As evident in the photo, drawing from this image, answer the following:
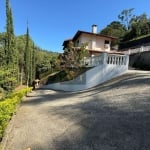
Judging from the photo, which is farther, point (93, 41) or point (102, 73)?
point (93, 41)

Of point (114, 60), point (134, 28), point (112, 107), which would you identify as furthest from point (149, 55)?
point (134, 28)

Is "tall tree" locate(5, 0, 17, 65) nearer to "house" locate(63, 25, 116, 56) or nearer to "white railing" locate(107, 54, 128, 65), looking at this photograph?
"white railing" locate(107, 54, 128, 65)

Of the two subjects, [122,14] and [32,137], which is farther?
[122,14]

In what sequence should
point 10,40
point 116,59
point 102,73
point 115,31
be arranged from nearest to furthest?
point 102,73
point 116,59
point 10,40
point 115,31

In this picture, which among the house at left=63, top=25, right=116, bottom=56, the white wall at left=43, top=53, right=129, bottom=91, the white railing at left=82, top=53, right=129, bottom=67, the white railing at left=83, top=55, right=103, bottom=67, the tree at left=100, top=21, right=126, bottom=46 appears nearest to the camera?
the white railing at left=82, top=53, right=129, bottom=67

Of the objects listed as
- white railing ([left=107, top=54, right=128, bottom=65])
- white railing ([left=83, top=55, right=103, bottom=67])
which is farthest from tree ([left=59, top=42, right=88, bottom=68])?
white railing ([left=107, top=54, right=128, bottom=65])

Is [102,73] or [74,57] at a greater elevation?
[74,57]

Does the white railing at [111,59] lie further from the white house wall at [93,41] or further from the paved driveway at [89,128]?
the white house wall at [93,41]

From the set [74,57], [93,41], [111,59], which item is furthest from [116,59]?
[93,41]

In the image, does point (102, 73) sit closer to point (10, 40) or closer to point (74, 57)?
point (74, 57)

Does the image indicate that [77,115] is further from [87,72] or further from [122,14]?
[122,14]

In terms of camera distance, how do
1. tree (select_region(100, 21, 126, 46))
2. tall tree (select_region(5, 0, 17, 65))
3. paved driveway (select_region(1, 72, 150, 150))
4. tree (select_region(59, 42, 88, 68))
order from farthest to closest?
tree (select_region(100, 21, 126, 46)) → tree (select_region(59, 42, 88, 68)) → tall tree (select_region(5, 0, 17, 65)) → paved driveway (select_region(1, 72, 150, 150))

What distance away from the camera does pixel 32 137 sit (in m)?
6.16

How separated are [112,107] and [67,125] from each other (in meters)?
2.26
